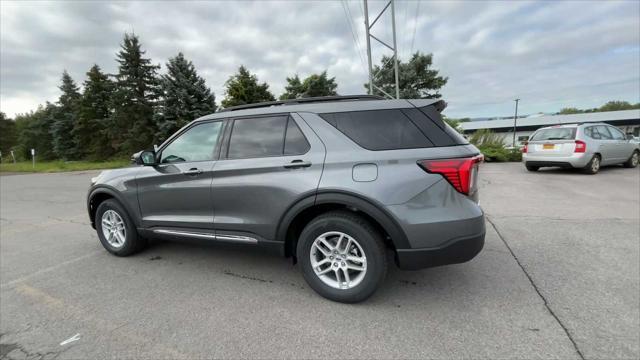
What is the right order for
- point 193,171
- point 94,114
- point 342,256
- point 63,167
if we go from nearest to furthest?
1. point 342,256
2. point 193,171
3. point 63,167
4. point 94,114

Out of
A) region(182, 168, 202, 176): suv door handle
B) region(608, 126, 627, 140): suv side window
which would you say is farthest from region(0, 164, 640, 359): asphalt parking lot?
region(608, 126, 627, 140): suv side window

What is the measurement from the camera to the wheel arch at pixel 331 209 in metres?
2.52

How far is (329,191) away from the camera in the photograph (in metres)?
2.64

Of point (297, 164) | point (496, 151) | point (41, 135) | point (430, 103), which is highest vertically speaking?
point (41, 135)

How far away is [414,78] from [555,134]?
2073 centimetres

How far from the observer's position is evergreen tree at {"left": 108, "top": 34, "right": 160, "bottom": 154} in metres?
27.7

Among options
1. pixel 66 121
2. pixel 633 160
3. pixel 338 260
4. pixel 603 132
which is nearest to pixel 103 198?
pixel 338 260

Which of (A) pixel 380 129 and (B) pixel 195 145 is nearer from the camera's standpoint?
(A) pixel 380 129

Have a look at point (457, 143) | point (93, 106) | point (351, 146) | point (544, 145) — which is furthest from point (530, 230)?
point (93, 106)

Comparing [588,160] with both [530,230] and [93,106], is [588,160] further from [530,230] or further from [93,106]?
[93,106]

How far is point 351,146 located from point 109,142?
37.5 meters

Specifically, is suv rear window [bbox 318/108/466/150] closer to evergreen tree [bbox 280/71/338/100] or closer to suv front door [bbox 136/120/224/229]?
suv front door [bbox 136/120/224/229]

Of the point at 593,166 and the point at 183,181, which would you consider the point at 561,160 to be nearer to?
the point at 593,166

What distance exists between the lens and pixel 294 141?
2.91 metres
